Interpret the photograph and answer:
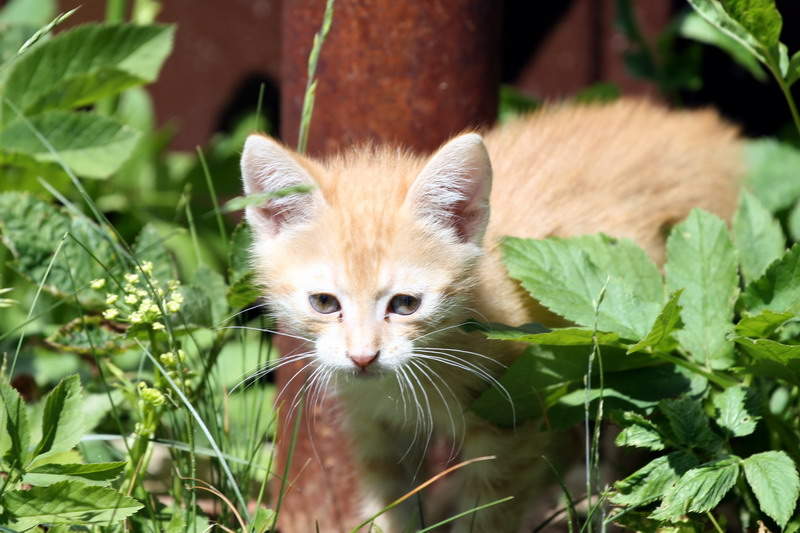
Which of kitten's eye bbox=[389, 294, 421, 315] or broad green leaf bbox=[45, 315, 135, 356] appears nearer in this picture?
kitten's eye bbox=[389, 294, 421, 315]

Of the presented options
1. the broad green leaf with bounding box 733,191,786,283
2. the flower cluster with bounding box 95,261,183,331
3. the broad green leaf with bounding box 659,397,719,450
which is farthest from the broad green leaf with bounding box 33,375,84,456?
the broad green leaf with bounding box 733,191,786,283

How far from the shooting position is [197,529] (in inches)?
71.3

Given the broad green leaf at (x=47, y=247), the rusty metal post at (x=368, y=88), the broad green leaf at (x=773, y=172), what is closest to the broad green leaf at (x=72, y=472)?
the broad green leaf at (x=47, y=247)

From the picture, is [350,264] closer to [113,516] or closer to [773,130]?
[113,516]

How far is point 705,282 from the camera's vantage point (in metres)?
1.97

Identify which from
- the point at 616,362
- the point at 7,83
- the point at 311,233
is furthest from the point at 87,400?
the point at 616,362

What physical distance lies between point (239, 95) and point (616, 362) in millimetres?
2608

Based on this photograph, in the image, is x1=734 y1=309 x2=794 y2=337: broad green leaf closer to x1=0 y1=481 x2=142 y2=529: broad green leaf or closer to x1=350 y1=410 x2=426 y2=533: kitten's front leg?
x1=350 y1=410 x2=426 y2=533: kitten's front leg

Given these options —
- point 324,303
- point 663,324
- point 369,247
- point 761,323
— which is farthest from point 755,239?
point 324,303

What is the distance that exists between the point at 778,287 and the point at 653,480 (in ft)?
1.64

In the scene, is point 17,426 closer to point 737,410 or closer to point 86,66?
point 86,66

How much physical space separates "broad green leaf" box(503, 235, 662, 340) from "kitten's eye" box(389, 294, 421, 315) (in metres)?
0.22

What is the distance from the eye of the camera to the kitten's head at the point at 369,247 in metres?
1.87

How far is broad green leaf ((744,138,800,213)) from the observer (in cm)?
272
